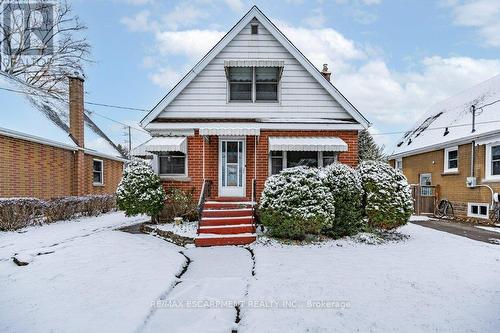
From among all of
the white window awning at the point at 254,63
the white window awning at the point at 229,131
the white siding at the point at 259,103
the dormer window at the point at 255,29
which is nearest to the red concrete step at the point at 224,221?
the white window awning at the point at 229,131

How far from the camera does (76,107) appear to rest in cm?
1612

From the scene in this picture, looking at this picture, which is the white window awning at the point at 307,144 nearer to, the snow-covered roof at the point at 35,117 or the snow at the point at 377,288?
the snow at the point at 377,288

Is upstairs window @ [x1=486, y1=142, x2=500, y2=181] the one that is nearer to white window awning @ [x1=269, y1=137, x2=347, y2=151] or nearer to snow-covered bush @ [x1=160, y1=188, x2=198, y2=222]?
white window awning @ [x1=269, y1=137, x2=347, y2=151]

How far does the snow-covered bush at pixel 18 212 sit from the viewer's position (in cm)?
1006

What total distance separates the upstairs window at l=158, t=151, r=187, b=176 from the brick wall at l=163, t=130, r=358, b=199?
1.22 ft

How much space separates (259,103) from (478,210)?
11332 millimetres

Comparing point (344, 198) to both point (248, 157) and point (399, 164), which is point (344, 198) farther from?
point (399, 164)

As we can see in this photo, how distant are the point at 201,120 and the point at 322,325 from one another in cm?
917

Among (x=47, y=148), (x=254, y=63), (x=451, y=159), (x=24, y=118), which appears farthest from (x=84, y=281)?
(x=451, y=159)

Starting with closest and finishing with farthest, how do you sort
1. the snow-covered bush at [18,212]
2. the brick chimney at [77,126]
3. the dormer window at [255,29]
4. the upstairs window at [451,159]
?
the snow-covered bush at [18,212] < the dormer window at [255,29] < the upstairs window at [451,159] < the brick chimney at [77,126]

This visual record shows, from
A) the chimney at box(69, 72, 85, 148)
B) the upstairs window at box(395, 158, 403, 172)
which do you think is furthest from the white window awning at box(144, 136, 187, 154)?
the upstairs window at box(395, 158, 403, 172)

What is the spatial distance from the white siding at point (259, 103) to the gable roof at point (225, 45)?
180 millimetres

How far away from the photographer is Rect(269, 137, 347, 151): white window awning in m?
10.5

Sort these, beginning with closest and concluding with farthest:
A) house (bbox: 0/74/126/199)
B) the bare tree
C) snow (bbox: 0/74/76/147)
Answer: house (bbox: 0/74/126/199) → snow (bbox: 0/74/76/147) → the bare tree
